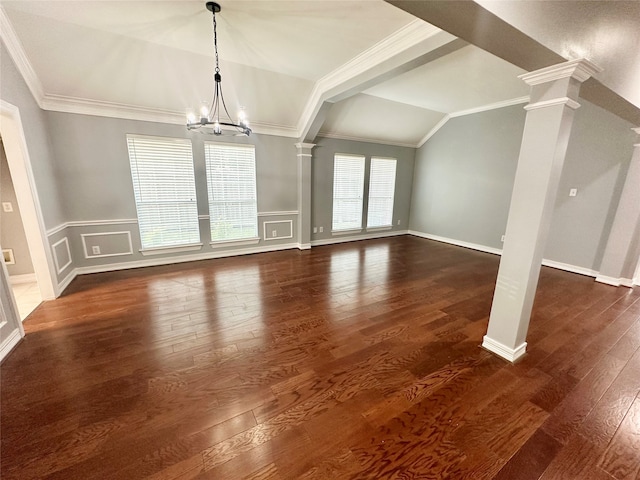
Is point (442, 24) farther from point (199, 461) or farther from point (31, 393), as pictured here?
point (31, 393)

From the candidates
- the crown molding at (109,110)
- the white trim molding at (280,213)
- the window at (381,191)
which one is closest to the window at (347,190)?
the window at (381,191)

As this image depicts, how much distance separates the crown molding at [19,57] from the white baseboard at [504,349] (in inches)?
207

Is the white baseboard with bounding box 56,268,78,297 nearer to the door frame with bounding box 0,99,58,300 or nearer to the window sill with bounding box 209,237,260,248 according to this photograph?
the door frame with bounding box 0,99,58,300

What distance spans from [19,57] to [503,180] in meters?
7.22

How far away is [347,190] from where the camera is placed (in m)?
5.95

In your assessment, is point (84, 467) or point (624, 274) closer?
point (84, 467)

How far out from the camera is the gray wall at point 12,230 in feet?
10.7

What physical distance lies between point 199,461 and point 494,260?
17.6ft

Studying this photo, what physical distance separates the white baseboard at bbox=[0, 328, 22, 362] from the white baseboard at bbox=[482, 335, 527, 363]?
4065 mm

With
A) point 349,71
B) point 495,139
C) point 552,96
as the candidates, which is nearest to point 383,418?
point 552,96

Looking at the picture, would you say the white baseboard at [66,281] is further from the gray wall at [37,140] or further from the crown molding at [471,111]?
the crown molding at [471,111]

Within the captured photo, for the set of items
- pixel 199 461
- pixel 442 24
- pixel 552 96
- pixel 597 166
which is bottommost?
pixel 199 461

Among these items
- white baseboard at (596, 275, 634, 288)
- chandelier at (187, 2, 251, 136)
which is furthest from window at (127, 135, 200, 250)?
white baseboard at (596, 275, 634, 288)

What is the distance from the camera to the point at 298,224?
5.41m
